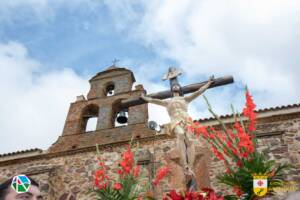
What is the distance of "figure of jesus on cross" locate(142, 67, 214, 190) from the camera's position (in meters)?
4.26

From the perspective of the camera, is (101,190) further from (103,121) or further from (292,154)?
(103,121)

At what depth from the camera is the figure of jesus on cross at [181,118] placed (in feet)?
14.0

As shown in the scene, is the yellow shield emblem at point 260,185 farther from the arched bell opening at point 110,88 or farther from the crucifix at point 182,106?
the arched bell opening at point 110,88

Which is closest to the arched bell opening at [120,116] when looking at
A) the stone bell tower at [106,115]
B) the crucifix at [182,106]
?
the stone bell tower at [106,115]

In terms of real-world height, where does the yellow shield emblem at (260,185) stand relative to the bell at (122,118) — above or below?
below

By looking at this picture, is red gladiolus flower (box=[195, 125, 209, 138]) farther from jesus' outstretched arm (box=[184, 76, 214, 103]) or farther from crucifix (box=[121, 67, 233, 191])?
jesus' outstretched arm (box=[184, 76, 214, 103])

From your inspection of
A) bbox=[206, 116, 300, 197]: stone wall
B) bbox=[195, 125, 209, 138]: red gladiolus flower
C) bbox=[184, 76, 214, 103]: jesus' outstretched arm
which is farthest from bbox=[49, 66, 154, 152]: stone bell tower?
bbox=[195, 125, 209, 138]: red gladiolus flower

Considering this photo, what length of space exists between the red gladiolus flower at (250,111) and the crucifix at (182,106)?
3.04ft

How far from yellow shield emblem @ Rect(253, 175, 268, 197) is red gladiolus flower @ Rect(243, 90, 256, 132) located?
0.67 metres

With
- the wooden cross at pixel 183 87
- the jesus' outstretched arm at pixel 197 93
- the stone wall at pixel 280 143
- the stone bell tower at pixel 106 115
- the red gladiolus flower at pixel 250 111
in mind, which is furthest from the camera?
the stone bell tower at pixel 106 115

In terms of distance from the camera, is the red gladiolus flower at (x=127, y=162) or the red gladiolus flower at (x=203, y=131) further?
the red gladiolus flower at (x=127, y=162)

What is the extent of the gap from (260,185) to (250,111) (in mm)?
909

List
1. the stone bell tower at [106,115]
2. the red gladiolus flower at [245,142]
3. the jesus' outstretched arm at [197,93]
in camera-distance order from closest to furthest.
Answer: the red gladiolus flower at [245,142]
the jesus' outstretched arm at [197,93]
the stone bell tower at [106,115]

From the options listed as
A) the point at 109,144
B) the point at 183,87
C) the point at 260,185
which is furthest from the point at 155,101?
the point at 109,144
